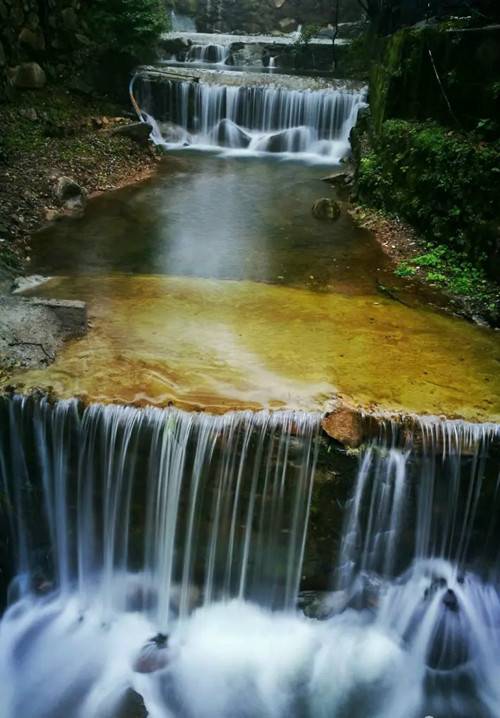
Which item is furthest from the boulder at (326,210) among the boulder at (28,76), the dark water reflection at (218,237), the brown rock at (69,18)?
the brown rock at (69,18)

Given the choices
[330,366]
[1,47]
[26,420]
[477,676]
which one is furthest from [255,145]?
[477,676]

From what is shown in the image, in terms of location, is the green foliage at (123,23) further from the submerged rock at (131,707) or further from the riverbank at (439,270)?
the submerged rock at (131,707)

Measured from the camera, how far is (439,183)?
8.98 m

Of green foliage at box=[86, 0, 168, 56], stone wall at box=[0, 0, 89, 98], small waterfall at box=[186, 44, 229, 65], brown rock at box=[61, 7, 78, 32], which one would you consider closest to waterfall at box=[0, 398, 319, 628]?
stone wall at box=[0, 0, 89, 98]

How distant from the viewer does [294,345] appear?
6453mm

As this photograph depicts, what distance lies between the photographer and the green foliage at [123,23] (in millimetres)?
14609

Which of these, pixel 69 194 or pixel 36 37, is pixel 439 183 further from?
pixel 36 37

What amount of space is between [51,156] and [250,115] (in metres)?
6.87

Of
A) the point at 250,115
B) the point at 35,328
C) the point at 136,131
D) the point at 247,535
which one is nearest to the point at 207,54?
the point at 250,115

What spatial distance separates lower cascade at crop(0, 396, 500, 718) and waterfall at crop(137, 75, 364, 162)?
41.1ft

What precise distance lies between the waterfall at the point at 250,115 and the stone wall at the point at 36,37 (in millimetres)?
2520

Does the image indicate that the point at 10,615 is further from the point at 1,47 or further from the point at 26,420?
the point at 1,47

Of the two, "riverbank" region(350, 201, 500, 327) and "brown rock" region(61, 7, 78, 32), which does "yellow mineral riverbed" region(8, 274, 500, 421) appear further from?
"brown rock" region(61, 7, 78, 32)

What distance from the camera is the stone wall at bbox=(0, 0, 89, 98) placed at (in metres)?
12.3
